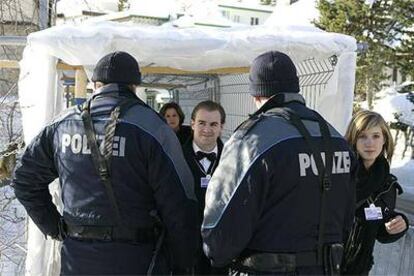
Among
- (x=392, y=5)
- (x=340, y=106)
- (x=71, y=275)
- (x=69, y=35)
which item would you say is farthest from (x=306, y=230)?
(x=392, y=5)

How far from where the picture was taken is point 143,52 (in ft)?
11.6

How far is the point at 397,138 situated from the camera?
1805 cm

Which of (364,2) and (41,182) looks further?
(364,2)

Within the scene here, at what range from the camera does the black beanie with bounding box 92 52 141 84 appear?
2654 mm

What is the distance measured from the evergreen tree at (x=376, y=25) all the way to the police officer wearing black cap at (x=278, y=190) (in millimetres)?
13360

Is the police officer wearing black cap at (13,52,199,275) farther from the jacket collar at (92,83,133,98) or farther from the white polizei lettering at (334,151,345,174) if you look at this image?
the white polizei lettering at (334,151,345,174)

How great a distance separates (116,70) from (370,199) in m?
1.55

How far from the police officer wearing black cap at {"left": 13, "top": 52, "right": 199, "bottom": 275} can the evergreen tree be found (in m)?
13.3

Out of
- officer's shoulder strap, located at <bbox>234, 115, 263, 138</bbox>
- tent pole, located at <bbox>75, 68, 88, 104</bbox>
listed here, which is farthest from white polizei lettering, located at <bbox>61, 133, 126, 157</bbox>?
tent pole, located at <bbox>75, 68, 88, 104</bbox>

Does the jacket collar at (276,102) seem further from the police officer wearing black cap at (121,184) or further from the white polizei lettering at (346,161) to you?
the police officer wearing black cap at (121,184)

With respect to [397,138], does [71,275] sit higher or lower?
higher

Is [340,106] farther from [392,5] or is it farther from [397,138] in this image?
[397,138]

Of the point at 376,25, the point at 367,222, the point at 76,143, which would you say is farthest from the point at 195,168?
the point at 376,25

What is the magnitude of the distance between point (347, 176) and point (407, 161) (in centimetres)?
1550
